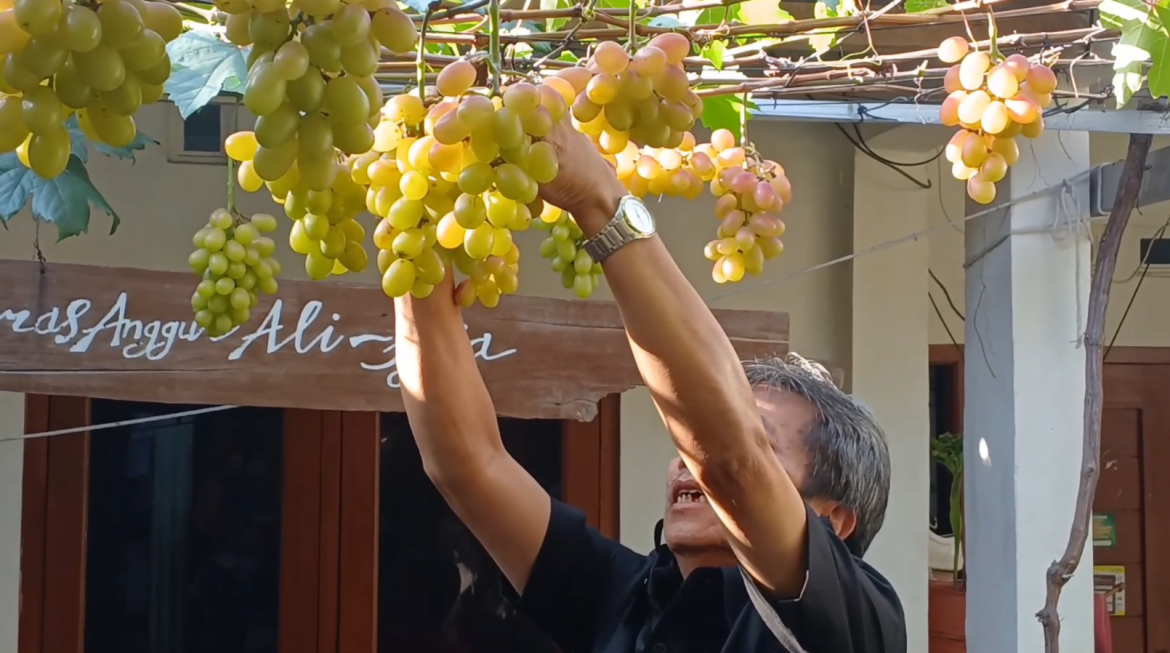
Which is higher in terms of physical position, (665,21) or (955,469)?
(665,21)

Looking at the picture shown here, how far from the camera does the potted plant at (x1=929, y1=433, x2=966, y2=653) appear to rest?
3203mm

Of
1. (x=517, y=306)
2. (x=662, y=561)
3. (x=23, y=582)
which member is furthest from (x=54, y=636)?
(x=662, y=561)

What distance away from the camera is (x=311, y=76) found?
1.70 ft

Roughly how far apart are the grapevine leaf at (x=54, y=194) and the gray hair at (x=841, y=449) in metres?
0.99

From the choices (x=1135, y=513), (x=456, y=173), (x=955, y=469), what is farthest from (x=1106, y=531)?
(x=456, y=173)

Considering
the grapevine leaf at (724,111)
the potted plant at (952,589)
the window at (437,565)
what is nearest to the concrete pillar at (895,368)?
the potted plant at (952,589)

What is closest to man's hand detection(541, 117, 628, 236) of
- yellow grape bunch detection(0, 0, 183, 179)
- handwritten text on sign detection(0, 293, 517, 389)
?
yellow grape bunch detection(0, 0, 183, 179)

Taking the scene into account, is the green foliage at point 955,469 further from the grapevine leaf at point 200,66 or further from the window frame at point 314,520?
the grapevine leaf at point 200,66

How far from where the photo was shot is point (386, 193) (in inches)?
25.4

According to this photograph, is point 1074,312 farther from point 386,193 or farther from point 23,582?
point 23,582

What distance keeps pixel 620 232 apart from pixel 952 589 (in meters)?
2.88

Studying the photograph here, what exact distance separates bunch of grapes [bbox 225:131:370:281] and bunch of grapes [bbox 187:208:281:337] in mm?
600

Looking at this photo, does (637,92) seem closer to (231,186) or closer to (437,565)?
(231,186)

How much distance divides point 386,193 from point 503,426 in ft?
7.67
